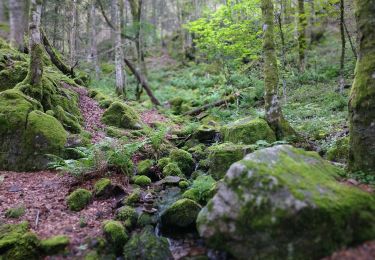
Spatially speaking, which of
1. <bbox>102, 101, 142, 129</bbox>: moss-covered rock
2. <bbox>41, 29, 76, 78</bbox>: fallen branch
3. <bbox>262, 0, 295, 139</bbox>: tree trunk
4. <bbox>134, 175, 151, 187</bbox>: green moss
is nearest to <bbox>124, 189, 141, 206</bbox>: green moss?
<bbox>134, 175, 151, 187</bbox>: green moss

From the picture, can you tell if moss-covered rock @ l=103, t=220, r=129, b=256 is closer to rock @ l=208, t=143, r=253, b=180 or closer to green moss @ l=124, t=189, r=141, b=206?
green moss @ l=124, t=189, r=141, b=206

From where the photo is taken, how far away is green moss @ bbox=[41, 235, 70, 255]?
18.9ft

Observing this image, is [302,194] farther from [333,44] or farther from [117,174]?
[333,44]

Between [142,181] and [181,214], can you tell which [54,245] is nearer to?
[181,214]

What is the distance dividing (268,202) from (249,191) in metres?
0.34

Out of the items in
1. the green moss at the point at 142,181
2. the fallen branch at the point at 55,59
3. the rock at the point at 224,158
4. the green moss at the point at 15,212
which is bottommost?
the green moss at the point at 15,212

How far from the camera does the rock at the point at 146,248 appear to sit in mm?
5895

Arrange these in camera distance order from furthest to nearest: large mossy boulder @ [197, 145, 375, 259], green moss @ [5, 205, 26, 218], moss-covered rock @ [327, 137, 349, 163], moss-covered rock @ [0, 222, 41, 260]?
1. moss-covered rock @ [327, 137, 349, 163]
2. green moss @ [5, 205, 26, 218]
3. moss-covered rock @ [0, 222, 41, 260]
4. large mossy boulder @ [197, 145, 375, 259]

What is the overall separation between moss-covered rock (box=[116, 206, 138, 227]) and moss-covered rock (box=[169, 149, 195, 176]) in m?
2.72

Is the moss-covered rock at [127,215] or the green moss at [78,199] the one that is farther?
the green moss at [78,199]

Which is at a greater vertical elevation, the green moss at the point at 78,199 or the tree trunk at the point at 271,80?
the tree trunk at the point at 271,80

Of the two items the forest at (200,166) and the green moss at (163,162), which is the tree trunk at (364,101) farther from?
the green moss at (163,162)

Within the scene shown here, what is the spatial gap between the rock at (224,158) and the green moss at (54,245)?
374 cm

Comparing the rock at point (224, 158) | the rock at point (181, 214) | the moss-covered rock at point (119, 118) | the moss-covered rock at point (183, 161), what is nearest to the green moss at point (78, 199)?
the rock at point (181, 214)
